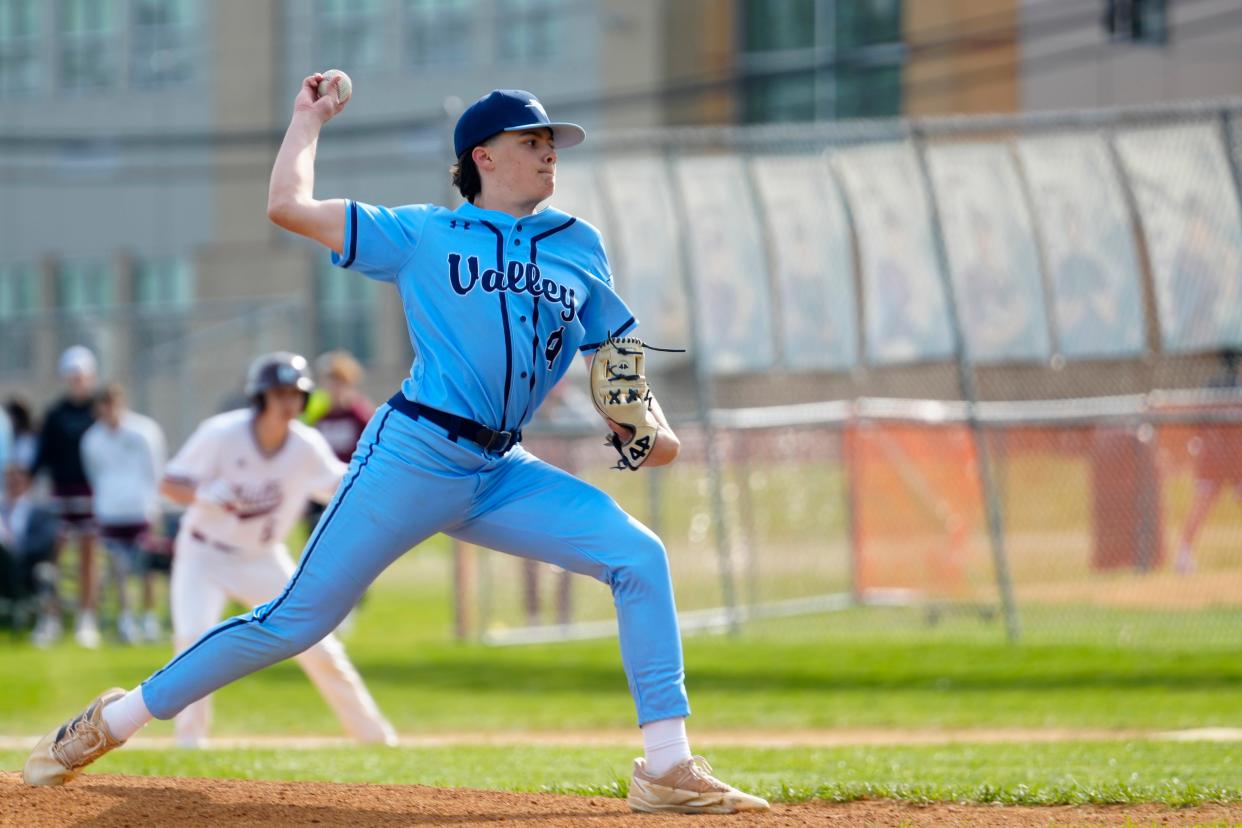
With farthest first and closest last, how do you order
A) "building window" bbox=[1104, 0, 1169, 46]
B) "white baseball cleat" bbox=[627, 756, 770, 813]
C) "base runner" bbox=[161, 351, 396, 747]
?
"building window" bbox=[1104, 0, 1169, 46], "base runner" bbox=[161, 351, 396, 747], "white baseball cleat" bbox=[627, 756, 770, 813]

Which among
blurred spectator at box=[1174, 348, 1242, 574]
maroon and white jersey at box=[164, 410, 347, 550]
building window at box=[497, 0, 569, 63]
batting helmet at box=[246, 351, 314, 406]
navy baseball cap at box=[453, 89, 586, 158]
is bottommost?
blurred spectator at box=[1174, 348, 1242, 574]

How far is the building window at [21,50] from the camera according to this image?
1615 inches

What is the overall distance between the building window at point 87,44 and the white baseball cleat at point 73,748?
3750 centimetres

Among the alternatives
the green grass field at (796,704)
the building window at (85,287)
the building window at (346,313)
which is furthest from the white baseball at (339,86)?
the building window at (85,287)

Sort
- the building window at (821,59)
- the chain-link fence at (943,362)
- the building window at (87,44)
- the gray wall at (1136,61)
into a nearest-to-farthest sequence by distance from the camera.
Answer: the chain-link fence at (943,362) < the gray wall at (1136,61) < the building window at (821,59) < the building window at (87,44)

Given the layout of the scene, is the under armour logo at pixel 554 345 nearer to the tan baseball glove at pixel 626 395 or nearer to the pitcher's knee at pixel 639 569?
the tan baseball glove at pixel 626 395

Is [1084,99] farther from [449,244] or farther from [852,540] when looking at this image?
[449,244]

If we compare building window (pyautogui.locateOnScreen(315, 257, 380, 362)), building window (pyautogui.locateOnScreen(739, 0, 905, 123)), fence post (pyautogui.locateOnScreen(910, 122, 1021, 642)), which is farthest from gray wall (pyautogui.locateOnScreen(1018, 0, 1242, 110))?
fence post (pyautogui.locateOnScreen(910, 122, 1021, 642))

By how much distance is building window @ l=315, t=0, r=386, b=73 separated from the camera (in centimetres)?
3794

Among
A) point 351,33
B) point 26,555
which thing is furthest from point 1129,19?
point 351,33

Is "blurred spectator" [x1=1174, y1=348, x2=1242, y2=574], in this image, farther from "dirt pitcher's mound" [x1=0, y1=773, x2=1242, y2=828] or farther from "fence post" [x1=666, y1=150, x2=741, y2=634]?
"dirt pitcher's mound" [x1=0, y1=773, x2=1242, y2=828]

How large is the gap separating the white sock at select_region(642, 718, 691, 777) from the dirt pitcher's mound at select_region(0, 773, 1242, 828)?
6.6 inches

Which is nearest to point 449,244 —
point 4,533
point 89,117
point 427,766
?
point 427,766

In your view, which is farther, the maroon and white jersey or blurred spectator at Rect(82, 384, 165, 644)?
blurred spectator at Rect(82, 384, 165, 644)
